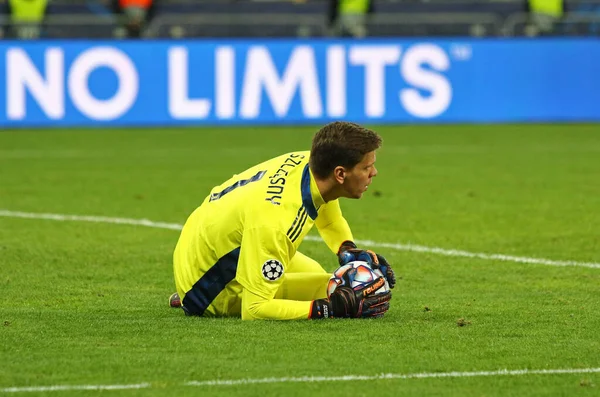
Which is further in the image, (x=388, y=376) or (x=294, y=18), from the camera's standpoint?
(x=294, y=18)

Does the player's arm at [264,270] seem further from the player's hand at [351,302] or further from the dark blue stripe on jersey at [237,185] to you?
the dark blue stripe on jersey at [237,185]

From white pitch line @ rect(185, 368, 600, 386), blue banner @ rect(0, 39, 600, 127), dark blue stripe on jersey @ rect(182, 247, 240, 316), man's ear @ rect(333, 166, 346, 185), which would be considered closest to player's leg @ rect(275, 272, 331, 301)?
dark blue stripe on jersey @ rect(182, 247, 240, 316)

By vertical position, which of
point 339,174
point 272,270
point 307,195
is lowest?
point 272,270

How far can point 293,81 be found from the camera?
2291 cm

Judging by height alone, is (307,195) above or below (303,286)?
above

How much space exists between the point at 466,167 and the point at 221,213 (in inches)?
419

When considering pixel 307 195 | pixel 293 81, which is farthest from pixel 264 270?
pixel 293 81

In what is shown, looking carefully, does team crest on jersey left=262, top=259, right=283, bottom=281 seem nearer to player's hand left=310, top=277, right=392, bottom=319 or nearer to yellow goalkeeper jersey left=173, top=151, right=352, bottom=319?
yellow goalkeeper jersey left=173, top=151, right=352, bottom=319

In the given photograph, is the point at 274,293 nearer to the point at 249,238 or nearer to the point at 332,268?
the point at 249,238

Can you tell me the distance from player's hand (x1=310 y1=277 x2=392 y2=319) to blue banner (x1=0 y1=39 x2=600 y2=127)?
15.3 meters

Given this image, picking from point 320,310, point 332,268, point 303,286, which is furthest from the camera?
point 332,268

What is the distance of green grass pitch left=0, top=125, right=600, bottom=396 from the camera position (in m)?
6.40

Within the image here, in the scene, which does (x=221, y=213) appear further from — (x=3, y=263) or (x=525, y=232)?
(x=525, y=232)

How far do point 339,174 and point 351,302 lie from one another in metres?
0.78
